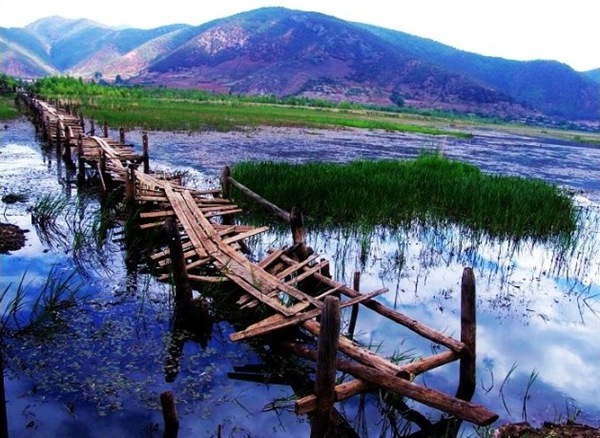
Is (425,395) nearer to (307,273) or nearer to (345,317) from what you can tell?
(345,317)

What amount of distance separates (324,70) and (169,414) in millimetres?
142995

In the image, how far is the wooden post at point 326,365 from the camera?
409 cm

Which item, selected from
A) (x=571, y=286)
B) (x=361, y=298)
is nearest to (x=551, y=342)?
(x=571, y=286)

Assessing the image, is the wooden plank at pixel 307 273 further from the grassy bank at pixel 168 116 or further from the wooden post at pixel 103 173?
the grassy bank at pixel 168 116

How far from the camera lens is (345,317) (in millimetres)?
7336

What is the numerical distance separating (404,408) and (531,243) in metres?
7.46

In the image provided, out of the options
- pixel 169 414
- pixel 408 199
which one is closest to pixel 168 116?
pixel 408 199

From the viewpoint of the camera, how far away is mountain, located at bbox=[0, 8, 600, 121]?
406ft

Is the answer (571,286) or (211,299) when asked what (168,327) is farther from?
(571,286)

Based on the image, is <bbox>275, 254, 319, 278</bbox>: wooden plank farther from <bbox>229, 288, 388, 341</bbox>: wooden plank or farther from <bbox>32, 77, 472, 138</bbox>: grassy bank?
<bbox>32, 77, 472, 138</bbox>: grassy bank

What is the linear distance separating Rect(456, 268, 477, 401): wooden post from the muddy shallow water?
0.99ft

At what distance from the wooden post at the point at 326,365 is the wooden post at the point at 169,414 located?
1.22 meters

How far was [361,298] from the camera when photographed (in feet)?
21.1

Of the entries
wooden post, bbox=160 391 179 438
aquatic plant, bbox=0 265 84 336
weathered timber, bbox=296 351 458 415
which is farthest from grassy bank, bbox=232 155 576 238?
wooden post, bbox=160 391 179 438
